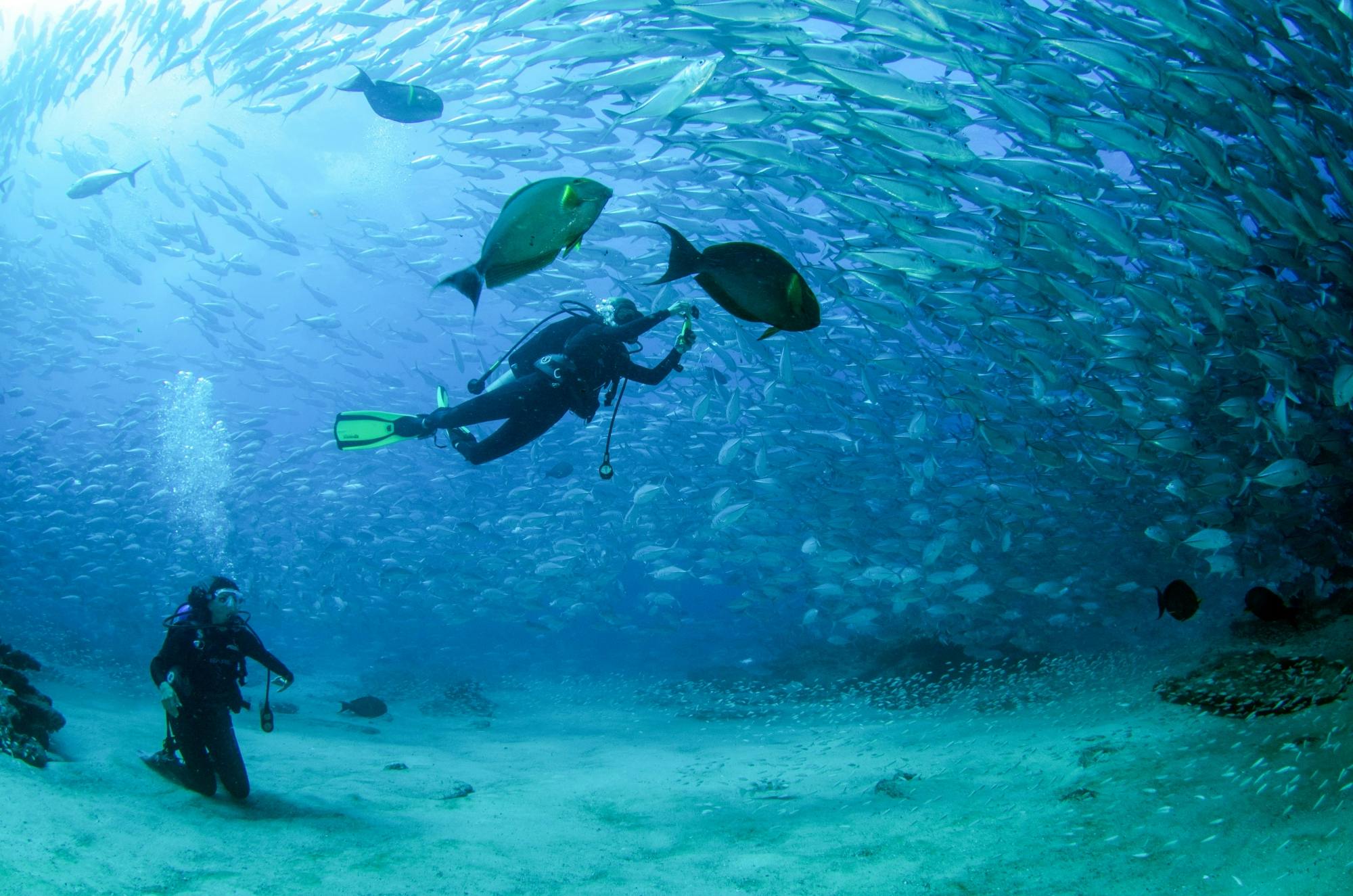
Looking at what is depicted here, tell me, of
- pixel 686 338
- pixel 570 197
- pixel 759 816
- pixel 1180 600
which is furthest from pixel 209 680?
pixel 1180 600

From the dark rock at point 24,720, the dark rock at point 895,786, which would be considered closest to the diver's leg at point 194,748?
the dark rock at point 24,720

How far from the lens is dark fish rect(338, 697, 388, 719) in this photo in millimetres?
11117

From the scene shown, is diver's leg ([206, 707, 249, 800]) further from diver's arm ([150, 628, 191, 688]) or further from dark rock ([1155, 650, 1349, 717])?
dark rock ([1155, 650, 1349, 717])

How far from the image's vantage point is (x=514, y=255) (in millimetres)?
2295

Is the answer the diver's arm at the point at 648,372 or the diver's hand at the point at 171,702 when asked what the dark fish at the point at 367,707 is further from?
the diver's arm at the point at 648,372

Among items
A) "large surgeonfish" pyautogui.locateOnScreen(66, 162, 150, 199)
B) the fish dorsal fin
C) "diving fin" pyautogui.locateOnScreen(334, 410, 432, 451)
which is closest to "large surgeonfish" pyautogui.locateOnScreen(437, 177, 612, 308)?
the fish dorsal fin

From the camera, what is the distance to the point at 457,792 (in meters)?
5.89

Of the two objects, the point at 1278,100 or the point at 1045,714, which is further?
the point at 1045,714

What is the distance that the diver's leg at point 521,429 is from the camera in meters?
5.03

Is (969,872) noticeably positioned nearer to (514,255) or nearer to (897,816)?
(897,816)

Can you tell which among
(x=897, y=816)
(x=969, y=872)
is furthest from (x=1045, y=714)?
(x=969, y=872)

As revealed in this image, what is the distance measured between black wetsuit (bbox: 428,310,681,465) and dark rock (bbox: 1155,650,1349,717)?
→ 6.57m

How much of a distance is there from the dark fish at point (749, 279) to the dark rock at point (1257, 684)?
6795 mm

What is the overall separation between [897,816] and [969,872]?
1.22m
